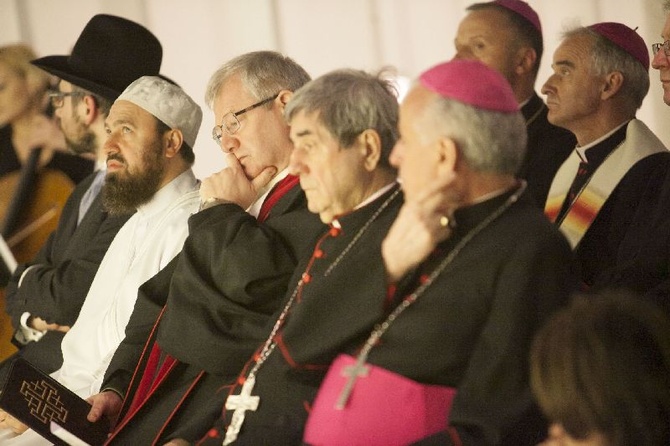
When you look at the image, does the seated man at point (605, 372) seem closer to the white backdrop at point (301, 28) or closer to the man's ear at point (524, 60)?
the man's ear at point (524, 60)

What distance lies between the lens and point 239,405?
3342 mm

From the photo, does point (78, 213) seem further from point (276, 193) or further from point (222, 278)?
point (222, 278)

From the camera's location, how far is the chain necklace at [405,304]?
2.93m

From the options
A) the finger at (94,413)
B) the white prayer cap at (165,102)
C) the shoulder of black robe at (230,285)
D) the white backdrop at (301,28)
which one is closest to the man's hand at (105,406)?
the finger at (94,413)

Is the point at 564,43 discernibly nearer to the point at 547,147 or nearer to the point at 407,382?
the point at 547,147

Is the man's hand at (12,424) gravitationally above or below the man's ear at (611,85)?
below

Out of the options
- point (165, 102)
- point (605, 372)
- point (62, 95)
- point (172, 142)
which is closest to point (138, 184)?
point (172, 142)

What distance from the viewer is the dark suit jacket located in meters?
5.18

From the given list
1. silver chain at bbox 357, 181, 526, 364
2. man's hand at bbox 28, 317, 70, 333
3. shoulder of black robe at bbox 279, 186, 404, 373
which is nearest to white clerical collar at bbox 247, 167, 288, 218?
shoulder of black robe at bbox 279, 186, 404, 373

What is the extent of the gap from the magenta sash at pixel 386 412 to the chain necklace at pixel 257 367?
413 millimetres

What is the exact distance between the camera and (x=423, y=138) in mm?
2939

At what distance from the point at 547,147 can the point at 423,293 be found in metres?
1.90

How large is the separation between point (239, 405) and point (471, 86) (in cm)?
112

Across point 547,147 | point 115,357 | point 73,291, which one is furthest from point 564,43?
point 73,291
